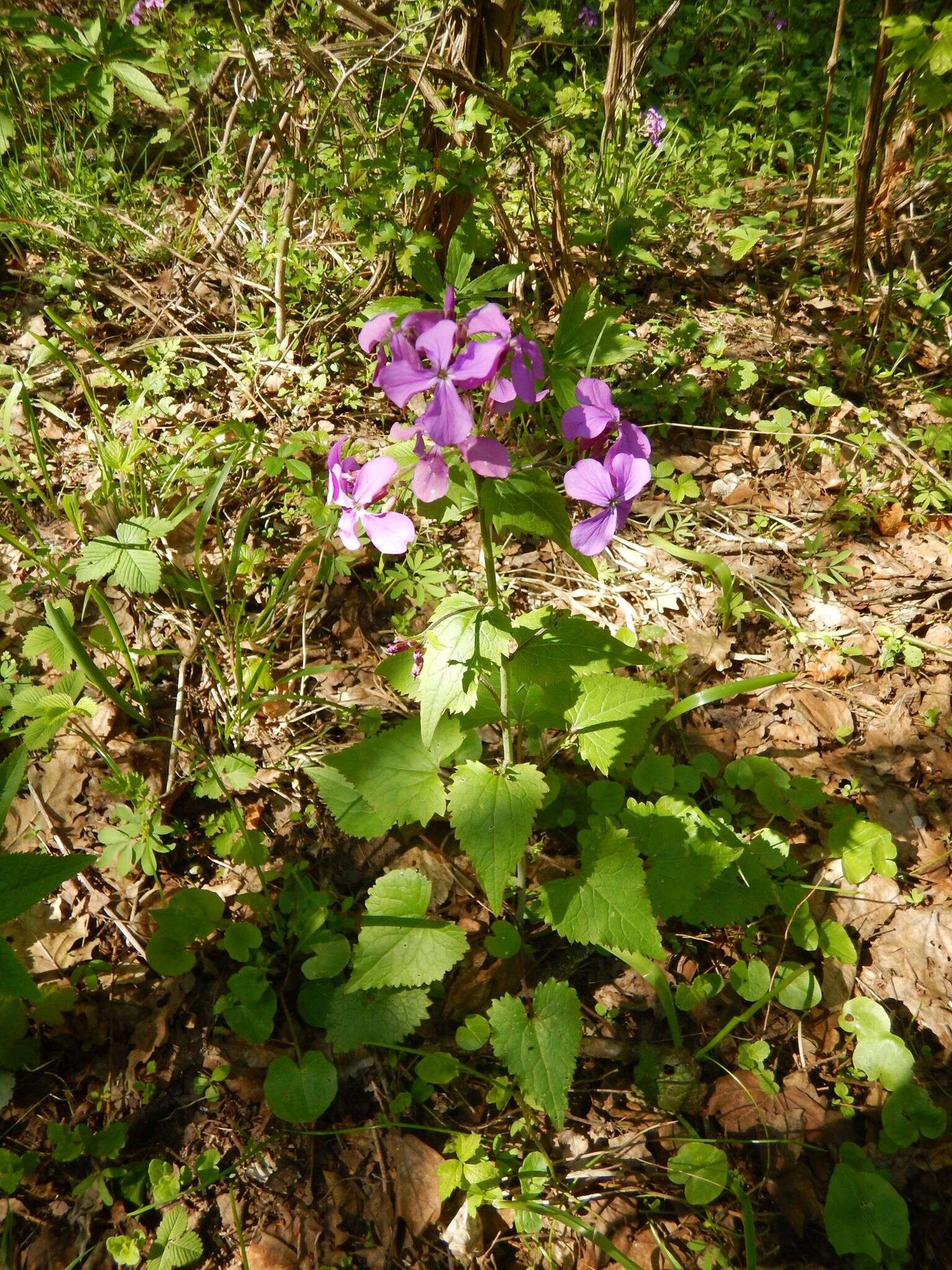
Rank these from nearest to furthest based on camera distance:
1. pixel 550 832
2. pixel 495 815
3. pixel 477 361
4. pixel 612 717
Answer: pixel 477 361 < pixel 495 815 < pixel 612 717 < pixel 550 832

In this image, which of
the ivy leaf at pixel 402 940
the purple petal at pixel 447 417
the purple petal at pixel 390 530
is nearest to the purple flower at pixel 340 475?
the purple petal at pixel 390 530

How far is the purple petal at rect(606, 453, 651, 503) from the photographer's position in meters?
1.43

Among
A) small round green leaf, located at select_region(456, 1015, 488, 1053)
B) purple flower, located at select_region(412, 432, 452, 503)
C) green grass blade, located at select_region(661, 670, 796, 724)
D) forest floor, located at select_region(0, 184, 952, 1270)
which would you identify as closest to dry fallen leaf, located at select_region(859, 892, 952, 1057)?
forest floor, located at select_region(0, 184, 952, 1270)

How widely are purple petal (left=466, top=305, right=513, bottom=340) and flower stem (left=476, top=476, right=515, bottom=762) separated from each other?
0.83 feet

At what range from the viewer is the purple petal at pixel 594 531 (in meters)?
1.43

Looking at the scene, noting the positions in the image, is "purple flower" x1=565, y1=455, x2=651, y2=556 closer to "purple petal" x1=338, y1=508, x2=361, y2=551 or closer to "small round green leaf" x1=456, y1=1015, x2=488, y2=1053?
"purple petal" x1=338, y1=508, x2=361, y2=551

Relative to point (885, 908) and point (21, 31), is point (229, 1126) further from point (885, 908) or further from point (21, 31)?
point (21, 31)

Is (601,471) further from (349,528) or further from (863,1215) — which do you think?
(863,1215)

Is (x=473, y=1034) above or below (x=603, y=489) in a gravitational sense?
below

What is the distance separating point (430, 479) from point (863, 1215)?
1819 mm

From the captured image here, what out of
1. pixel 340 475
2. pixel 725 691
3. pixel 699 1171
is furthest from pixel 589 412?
pixel 699 1171

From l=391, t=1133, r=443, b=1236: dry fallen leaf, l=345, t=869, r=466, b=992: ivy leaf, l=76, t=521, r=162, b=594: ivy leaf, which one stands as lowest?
l=391, t=1133, r=443, b=1236: dry fallen leaf

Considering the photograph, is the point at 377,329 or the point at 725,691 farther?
the point at 725,691

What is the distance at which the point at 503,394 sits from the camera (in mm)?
1324
